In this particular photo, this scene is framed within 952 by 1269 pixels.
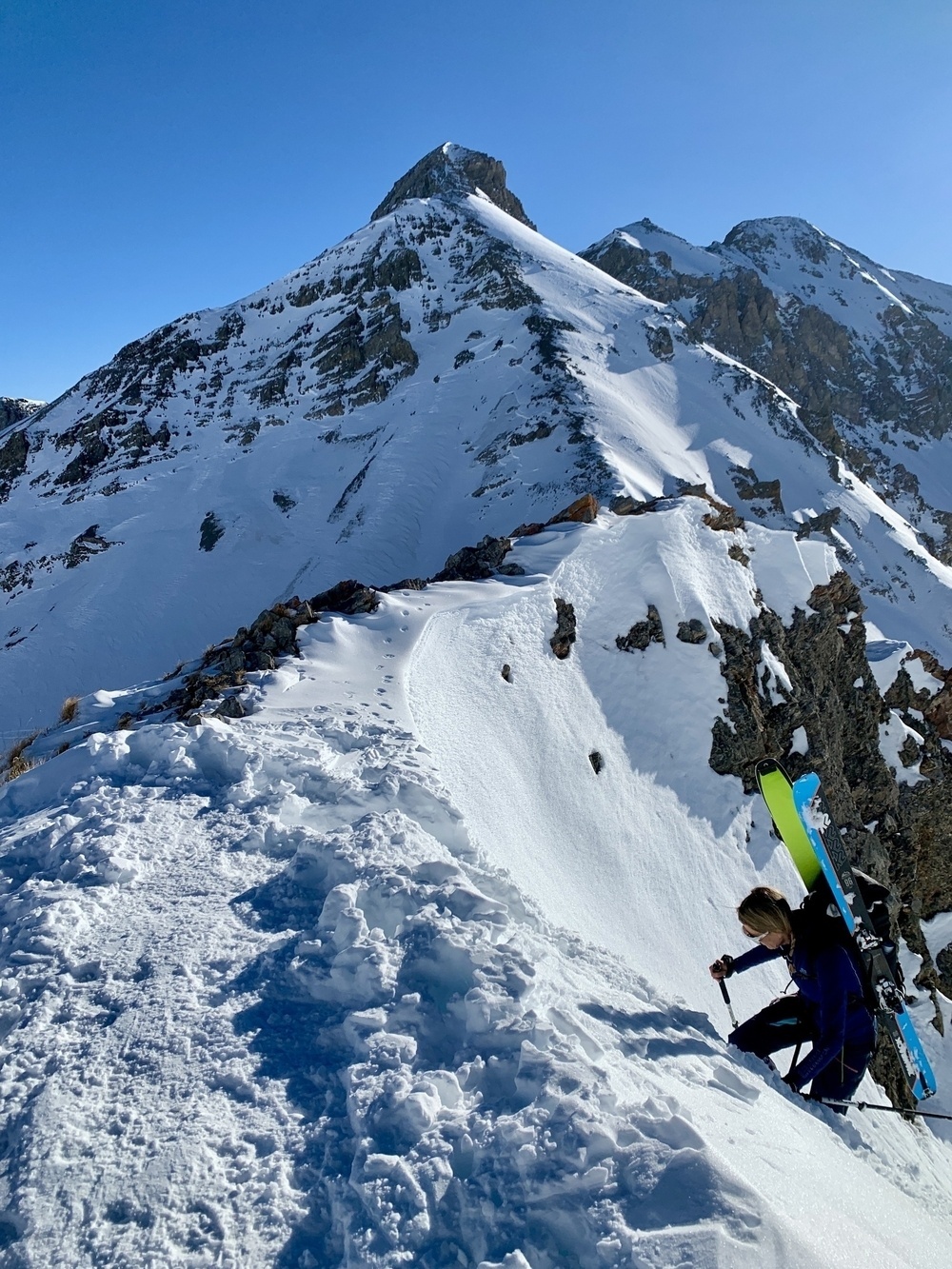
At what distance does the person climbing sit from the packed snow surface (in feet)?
1.00

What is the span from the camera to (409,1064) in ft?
11.6

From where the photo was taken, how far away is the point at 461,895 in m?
4.82

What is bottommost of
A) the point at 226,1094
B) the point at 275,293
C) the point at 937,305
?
the point at 226,1094

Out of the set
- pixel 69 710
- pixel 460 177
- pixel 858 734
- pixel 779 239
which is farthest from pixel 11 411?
pixel 779 239

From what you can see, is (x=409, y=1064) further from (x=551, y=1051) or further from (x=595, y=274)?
(x=595, y=274)

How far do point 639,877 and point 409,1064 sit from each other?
6.52 m

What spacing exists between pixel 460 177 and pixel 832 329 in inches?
2332

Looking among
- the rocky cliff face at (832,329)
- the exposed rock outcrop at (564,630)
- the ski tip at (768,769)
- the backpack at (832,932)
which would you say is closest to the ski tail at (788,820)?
the ski tip at (768,769)

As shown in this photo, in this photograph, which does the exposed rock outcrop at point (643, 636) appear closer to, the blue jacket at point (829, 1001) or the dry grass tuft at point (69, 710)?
the blue jacket at point (829, 1001)

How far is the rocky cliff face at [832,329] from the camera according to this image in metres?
81.8

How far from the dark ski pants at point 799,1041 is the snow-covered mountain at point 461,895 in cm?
28

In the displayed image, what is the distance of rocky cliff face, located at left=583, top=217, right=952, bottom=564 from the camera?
81.8 m

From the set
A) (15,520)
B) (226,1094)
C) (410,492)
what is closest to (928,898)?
(226,1094)

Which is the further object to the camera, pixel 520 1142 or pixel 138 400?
pixel 138 400
